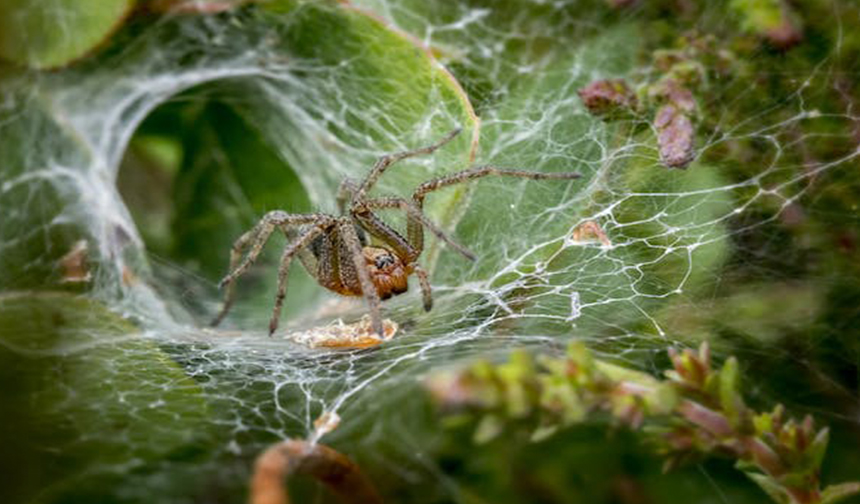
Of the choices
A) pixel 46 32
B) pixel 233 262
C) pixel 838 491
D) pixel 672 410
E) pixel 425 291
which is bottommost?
pixel 838 491

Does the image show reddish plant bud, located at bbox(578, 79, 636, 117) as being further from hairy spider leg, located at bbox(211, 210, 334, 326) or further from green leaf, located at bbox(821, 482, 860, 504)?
green leaf, located at bbox(821, 482, 860, 504)

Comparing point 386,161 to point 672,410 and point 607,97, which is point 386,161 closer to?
point 607,97

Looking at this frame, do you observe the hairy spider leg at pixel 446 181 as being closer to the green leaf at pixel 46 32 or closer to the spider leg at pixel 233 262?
the spider leg at pixel 233 262

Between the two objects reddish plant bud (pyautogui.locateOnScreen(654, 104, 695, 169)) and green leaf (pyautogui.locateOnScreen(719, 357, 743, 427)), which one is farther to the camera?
reddish plant bud (pyautogui.locateOnScreen(654, 104, 695, 169))

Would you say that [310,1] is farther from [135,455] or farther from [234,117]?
[135,455]

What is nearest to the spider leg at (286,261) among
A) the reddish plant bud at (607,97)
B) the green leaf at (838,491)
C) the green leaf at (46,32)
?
the reddish plant bud at (607,97)

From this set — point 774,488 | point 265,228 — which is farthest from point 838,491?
point 265,228

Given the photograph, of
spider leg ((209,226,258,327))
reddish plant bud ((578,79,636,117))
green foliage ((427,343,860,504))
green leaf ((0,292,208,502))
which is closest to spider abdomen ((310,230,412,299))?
spider leg ((209,226,258,327))
